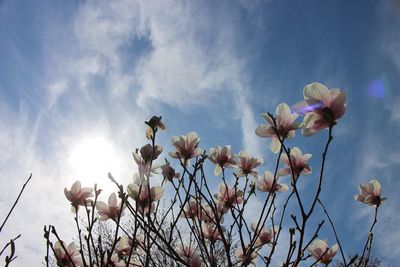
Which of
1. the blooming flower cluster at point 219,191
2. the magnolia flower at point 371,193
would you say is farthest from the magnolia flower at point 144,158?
the magnolia flower at point 371,193

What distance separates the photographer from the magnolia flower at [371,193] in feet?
7.65

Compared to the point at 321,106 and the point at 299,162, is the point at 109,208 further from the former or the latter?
the point at 321,106

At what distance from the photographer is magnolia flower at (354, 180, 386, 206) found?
7.65 ft

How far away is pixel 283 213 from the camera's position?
218 cm

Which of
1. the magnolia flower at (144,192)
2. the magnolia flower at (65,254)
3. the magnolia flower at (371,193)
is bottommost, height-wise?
the magnolia flower at (65,254)

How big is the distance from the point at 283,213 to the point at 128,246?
1170 millimetres

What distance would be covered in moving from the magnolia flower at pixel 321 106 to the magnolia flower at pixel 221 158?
1.15 meters

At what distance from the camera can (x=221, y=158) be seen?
274 cm

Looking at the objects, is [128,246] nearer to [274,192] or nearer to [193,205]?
[193,205]

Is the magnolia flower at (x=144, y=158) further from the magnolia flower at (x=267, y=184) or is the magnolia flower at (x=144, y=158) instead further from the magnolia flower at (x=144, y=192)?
the magnolia flower at (x=267, y=184)

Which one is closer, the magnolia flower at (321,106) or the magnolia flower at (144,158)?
the magnolia flower at (321,106)

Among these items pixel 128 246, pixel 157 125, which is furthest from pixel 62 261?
pixel 157 125

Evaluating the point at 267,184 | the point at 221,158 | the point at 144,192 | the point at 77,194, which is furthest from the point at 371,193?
the point at 77,194

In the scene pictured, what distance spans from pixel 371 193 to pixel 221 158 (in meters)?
1.11
